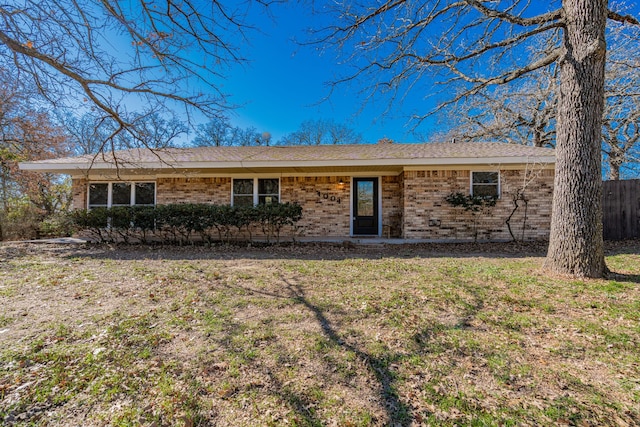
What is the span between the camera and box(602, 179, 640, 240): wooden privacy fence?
897cm

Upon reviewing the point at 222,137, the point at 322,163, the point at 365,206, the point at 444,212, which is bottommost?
the point at 444,212

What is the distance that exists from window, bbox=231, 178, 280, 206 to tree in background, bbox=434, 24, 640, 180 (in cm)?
719

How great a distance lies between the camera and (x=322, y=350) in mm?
2594

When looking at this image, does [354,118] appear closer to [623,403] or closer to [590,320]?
[590,320]

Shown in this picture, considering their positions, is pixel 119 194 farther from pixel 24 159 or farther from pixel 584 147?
pixel 584 147

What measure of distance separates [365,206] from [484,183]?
3.83 metres

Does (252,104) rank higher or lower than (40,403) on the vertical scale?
higher

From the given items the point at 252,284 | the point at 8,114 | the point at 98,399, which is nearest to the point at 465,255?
the point at 252,284

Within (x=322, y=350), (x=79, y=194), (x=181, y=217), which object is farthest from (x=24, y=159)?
(x=322, y=350)

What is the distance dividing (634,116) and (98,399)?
1845 cm

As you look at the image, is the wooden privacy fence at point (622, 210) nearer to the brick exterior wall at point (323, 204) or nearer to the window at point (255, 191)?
the brick exterior wall at point (323, 204)

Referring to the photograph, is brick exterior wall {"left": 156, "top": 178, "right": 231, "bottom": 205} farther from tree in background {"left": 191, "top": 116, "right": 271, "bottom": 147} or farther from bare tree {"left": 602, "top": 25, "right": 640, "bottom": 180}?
bare tree {"left": 602, "top": 25, "right": 640, "bottom": 180}

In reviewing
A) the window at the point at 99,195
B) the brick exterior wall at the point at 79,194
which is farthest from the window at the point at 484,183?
the brick exterior wall at the point at 79,194

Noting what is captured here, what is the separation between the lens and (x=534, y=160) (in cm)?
820
